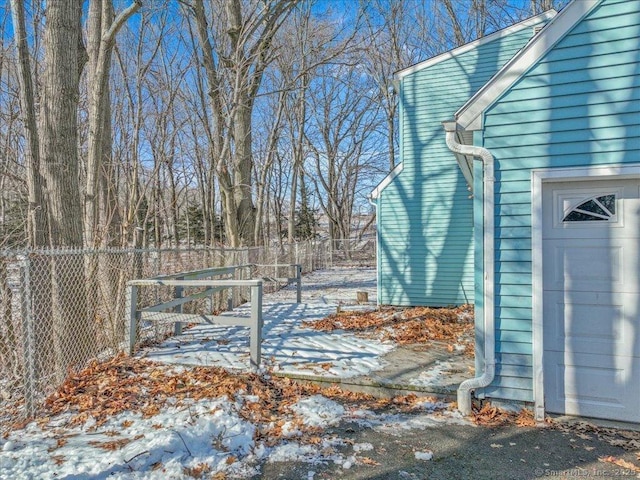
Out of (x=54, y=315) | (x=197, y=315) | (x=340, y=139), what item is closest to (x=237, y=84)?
(x=197, y=315)

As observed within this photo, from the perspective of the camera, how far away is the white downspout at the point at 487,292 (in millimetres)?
3549

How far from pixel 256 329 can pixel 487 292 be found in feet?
7.96

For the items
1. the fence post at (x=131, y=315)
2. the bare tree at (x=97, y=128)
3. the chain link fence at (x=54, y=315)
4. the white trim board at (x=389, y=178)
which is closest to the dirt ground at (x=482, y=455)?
the chain link fence at (x=54, y=315)

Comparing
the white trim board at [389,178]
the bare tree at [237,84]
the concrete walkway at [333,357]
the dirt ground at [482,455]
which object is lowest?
the dirt ground at [482,455]

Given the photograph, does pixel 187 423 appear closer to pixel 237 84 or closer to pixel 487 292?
pixel 487 292

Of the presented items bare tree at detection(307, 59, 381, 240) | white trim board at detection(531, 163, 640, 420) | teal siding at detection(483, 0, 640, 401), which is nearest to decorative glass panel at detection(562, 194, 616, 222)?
white trim board at detection(531, 163, 640, 420)

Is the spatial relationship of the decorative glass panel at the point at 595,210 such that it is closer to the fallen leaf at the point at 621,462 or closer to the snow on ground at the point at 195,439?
the fallen leaf at the point at 621,462

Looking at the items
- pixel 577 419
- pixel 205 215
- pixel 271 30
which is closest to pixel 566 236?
pixel 577 419

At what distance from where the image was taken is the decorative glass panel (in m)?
3.37

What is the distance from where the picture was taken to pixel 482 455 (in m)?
2.89

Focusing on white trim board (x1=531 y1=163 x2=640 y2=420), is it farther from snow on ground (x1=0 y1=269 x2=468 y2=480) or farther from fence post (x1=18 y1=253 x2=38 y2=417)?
fence post (x1=18 y1=253 x2=38 y2=417)

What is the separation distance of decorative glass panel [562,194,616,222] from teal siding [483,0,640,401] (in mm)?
327

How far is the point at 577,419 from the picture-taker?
3381 mm

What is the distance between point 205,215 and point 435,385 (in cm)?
2208
